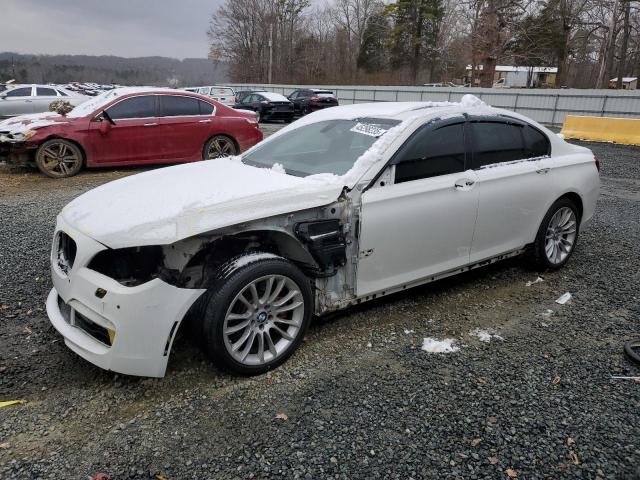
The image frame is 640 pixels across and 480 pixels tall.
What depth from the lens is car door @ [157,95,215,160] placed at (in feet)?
29.7

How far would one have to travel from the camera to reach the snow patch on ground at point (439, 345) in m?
3.27

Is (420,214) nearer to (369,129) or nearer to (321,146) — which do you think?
(369,129)

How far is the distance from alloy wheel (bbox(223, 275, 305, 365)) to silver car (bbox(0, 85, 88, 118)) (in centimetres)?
1655

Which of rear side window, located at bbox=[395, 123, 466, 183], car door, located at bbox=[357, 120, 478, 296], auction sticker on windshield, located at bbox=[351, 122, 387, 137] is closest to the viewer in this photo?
car door, located at bbox=[357, 120, 478, 296]

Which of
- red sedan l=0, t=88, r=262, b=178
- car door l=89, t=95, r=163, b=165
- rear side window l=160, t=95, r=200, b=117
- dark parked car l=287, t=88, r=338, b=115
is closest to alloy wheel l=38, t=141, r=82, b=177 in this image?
red sedan l=0, t=88, r=262, b=178

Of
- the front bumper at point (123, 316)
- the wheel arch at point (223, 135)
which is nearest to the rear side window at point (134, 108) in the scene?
the wheel arch at point (223, 135)

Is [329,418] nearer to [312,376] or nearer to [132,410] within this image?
[312,376]

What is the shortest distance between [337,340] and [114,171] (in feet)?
24.4

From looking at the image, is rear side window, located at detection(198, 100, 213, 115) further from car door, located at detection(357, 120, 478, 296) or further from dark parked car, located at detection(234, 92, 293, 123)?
dark parked car, located at detection(234, 92, 293, 123)

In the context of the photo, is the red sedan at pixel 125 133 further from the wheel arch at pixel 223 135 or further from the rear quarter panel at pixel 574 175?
the rear quarter panel at pixel 574 175

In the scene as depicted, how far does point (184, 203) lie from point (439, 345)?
6.41ft

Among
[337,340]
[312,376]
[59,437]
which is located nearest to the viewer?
[59,437]

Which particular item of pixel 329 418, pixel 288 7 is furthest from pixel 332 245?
pixel 288 7

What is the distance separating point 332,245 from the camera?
3.07 meters
